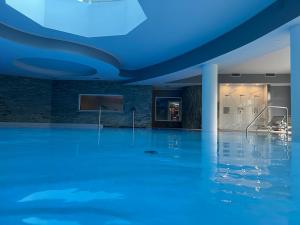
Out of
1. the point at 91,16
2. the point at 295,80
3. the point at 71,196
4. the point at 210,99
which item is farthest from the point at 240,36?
the point at 71,196

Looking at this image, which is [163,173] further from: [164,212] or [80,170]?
[164,212]

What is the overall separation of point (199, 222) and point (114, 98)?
55.2 ft

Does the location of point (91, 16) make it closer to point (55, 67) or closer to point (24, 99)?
point (55, 67)

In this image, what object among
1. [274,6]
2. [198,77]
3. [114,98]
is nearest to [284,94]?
[198,77]

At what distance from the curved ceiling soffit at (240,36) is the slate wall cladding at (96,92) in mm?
3842

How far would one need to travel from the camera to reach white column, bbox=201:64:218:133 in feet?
35.2

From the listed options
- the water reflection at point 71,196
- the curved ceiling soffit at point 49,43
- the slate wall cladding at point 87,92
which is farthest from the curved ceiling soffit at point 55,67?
the water reflection at point 71,196

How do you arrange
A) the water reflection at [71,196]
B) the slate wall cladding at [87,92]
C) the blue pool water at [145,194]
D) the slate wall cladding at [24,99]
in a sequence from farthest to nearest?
the slate wall cladding at [87,92]
the slate wall cladding at [24,99]
the water reflection at [71,196]
the blue pool water at [145,194]

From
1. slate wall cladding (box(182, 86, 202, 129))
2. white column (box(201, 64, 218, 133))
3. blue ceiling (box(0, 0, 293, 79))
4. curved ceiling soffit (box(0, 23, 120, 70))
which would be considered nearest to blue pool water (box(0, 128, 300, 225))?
blue ceiling (box(0, 0, 293, 79))

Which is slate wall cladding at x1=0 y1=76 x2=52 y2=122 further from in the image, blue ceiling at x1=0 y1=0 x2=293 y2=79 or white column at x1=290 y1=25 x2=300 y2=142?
white column at x1=290 y1=25 x2=300 y2=142

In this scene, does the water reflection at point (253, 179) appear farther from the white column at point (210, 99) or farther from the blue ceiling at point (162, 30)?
the white column at point (210, 99)

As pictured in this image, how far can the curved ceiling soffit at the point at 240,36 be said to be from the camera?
20.3ft

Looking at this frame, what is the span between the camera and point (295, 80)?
6512 mm

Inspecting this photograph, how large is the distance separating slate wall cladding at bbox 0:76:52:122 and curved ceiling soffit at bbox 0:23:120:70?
716 cm
